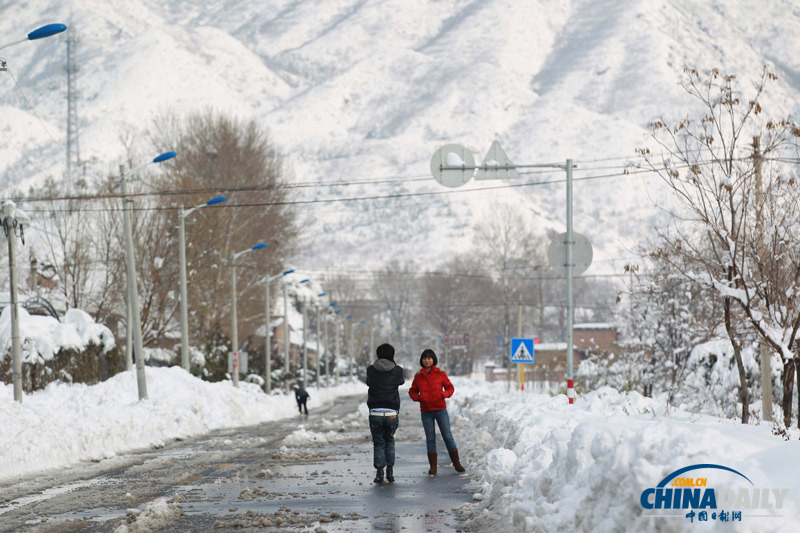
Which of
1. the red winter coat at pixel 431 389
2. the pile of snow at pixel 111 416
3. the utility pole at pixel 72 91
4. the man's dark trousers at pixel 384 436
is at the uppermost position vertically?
the utility pole at pixel 72 91

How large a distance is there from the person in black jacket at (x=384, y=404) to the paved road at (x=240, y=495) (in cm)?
45

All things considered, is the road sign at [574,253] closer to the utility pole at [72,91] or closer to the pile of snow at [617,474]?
the pile of snow at [617,474]

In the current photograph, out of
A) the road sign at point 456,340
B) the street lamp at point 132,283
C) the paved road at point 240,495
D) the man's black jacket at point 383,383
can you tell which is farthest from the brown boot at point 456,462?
the road sign at point 456,340

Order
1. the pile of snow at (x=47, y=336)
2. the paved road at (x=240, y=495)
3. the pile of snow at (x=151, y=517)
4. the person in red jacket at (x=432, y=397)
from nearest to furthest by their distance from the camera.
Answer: the pile of snow at (x=151, y=517) < the paved road at (x=240, y=495) < the person in red jacket at (x=432, y=397) < the pile of snow at (x=47, y=336)

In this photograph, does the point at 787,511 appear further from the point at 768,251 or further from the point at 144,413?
the point at 144,413

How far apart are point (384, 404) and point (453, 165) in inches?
379

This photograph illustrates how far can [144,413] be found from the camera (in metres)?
27.8

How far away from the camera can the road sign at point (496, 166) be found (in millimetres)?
24828

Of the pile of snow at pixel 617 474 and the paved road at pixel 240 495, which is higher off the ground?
the pile of snow at pixel 617 474

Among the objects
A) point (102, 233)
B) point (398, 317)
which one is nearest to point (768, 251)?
point (102, 233)

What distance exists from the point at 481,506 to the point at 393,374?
4.24 meters

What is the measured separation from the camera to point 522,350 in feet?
102

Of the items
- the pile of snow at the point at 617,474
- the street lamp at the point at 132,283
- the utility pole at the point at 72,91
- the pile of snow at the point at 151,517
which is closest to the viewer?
the pile of snow at the point at 617,474

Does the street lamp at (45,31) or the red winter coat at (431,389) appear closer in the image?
the red winter coat at (431,389)
